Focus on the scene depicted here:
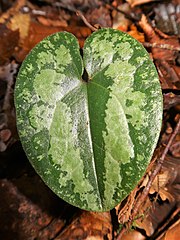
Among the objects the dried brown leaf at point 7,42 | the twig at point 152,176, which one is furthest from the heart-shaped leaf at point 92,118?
the dried brown leaf at point 7,42

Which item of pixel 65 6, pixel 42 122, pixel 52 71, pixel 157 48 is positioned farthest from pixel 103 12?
pixel 42 122

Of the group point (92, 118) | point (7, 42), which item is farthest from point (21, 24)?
point (92, 118)

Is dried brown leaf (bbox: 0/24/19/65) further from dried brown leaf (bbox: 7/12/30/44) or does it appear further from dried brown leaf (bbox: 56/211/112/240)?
dried brown leaf (bbox: 56/211/112/240)

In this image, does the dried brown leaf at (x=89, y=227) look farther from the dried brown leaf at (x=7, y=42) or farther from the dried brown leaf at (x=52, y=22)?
the dried brown leaf at (x=52, y=22)

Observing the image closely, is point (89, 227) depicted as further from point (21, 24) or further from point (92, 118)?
point (21, 24)

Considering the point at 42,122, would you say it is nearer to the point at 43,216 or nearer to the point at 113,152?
the point at 113,152

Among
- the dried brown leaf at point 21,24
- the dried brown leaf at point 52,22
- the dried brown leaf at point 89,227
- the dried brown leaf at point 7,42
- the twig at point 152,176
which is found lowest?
the dried brown leaf at point 89,227
